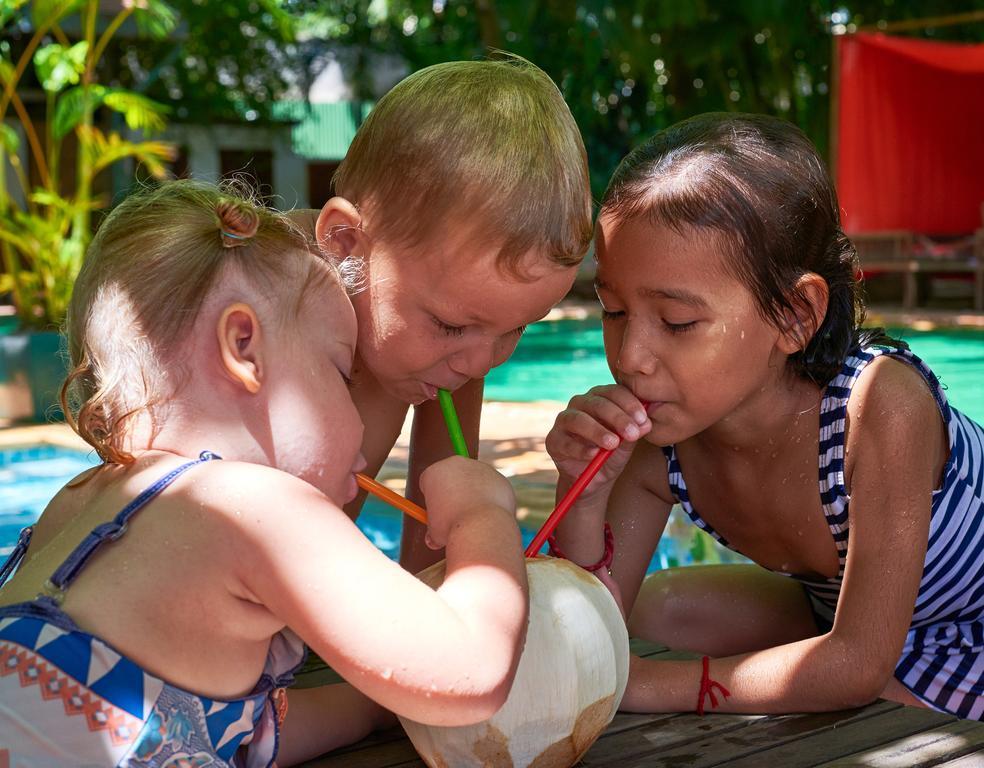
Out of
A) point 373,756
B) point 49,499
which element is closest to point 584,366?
point 49,499

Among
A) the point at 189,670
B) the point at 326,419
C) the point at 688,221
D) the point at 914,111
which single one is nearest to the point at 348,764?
the point at 189,670

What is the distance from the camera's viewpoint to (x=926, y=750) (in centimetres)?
139

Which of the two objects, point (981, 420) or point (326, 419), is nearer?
point (326, 419)

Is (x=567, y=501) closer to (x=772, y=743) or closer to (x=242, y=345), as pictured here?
(x=772, y=743)

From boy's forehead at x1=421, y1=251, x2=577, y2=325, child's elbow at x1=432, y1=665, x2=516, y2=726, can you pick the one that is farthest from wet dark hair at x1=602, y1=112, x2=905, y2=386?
child's elbow at x1=432, y1=665, x2=516, y2=726

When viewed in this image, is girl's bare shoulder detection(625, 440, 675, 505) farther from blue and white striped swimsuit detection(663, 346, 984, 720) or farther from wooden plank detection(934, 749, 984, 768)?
wooden plank detection(934, 749, 984, 768)

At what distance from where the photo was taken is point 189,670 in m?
1.16

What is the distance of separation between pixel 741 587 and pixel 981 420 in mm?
4973

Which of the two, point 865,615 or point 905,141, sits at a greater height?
point 865,615

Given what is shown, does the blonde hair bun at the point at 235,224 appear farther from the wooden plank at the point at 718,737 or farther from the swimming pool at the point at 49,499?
the swimming pool at the point at 49,499

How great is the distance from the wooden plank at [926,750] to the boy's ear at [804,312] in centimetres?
60

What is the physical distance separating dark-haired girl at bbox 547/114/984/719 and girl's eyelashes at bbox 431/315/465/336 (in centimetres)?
25

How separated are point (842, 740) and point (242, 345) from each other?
92 centimetres

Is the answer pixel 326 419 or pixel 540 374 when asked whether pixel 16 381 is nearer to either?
pixel 540 374
